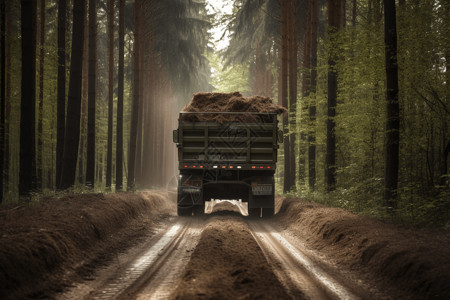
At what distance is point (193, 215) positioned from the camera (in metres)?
13.8

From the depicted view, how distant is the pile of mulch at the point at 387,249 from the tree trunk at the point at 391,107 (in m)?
1.24

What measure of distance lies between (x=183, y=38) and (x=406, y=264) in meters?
22.8

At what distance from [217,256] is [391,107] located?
595 cm

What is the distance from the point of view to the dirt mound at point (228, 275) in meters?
4.28

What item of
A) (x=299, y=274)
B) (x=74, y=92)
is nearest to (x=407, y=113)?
(x=299, y=274)

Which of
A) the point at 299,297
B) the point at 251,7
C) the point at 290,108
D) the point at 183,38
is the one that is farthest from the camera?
the point at 183,38

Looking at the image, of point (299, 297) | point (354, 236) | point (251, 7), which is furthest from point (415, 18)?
point (251, 7)

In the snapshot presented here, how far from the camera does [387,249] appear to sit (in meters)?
6.10

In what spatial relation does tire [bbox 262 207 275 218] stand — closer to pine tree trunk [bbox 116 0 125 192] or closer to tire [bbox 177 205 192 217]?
tire [bbox 177 205 192 217]

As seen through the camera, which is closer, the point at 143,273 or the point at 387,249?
the point at 143,273

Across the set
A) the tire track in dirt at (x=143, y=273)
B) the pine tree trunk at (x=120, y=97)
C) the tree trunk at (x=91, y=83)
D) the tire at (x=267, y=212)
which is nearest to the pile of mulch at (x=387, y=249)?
the tire at (x=267, y=212)

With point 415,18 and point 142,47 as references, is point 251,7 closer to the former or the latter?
point 142,47

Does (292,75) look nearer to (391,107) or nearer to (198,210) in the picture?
(198,210)

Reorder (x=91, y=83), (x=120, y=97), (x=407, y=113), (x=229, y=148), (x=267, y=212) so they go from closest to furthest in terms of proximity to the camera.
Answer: (x=407, y=113), (x=229, y=148), (x=267, y=212), (x=91, y=83), (x=120, y=97)
